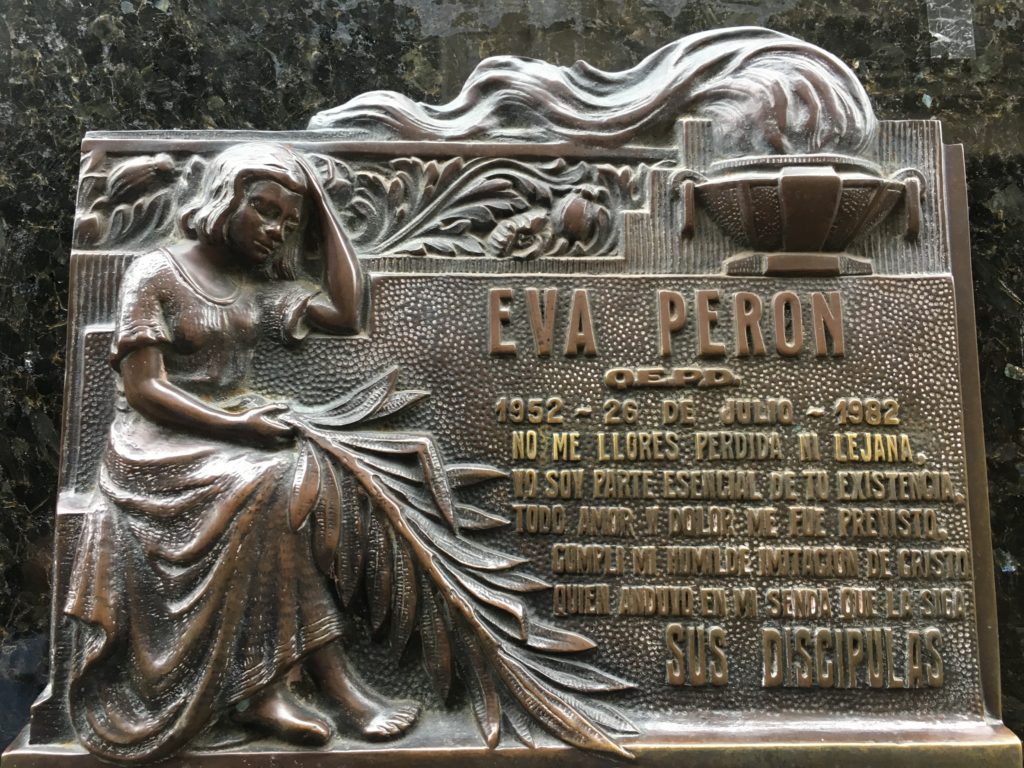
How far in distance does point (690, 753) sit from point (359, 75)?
10.0 feet

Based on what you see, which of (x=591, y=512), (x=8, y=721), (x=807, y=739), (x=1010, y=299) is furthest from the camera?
(x=1010, y=299)

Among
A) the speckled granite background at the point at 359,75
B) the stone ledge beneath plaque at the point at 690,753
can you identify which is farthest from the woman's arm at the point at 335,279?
the stone ledge beneath plaque at the point at 690,753

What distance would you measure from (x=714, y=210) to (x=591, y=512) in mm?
1187

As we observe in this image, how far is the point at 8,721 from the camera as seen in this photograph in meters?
3.17

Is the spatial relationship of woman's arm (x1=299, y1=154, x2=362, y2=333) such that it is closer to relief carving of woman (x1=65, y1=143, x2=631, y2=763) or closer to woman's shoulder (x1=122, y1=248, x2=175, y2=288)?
relief carving of woman (x1=65, y1=143, x2=631, y2=763)

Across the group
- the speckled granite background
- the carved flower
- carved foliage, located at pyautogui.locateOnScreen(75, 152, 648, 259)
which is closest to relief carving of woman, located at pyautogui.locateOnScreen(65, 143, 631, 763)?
carved foliage, located at pyautogui.locateOnScreen(75, 152, 648, 259)

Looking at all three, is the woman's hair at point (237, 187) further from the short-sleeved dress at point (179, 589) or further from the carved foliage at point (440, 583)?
the carved foliage at point (440, 583)

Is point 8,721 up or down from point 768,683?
down

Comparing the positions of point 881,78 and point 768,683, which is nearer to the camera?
point 768,683

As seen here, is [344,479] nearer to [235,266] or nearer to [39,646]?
[235,266]

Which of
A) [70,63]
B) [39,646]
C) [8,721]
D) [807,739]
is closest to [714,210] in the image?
[807,739]

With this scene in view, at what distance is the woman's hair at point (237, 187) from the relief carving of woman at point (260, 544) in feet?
0.03

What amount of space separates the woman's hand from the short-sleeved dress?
0.05 meters

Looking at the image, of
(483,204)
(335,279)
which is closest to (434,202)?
(483,204)
